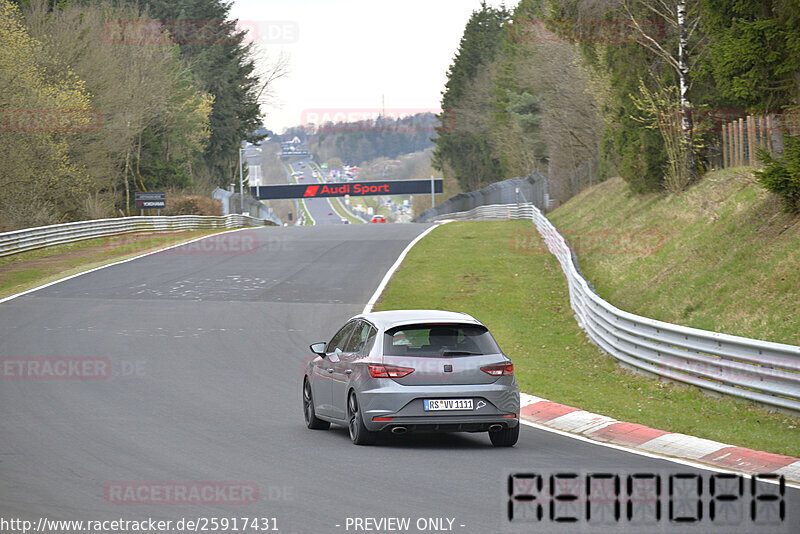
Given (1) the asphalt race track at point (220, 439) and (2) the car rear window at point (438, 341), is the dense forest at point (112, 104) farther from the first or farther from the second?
(2) the car rear window at point (438, 341)

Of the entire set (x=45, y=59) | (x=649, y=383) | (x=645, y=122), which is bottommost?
(x=649, y=383)

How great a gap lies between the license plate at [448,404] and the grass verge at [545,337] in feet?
8.81

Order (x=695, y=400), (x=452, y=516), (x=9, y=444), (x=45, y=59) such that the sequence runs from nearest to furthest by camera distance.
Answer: (x=452, y=516)
(x=9, y=444)
(x=695, y=400)
(x=45, y=59)

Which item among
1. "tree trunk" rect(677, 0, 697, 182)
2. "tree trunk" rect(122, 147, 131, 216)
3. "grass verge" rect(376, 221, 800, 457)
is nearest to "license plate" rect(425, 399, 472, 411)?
"grass verge" rect(376, 221, 800, 457)

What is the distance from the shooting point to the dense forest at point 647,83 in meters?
22.5

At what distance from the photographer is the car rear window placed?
10.6m

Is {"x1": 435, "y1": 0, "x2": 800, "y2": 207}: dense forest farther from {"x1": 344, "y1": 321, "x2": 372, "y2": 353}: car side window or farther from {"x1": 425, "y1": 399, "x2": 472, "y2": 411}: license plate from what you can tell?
{"x1": 425, "y1": 399, "x2": 472, "y2": 411}: license plate

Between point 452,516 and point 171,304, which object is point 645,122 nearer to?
point 171,304

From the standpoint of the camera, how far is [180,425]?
39.3 ft

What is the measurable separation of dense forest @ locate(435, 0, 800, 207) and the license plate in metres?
10.4

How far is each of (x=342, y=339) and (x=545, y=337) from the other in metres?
10.0

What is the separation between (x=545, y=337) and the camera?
2147 centimetres

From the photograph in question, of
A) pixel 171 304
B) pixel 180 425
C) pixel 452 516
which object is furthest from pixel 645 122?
pixel 452 516

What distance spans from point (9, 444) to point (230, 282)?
1978cm
